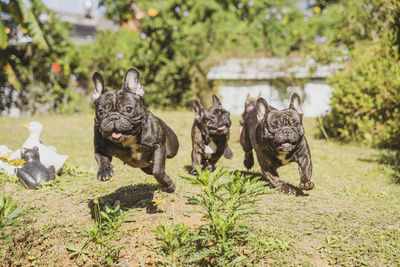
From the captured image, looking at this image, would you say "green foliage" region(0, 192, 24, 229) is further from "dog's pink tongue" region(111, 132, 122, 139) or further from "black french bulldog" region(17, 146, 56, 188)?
"black french bulldog" region(17, 146, 56, 188)

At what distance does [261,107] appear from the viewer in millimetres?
4762

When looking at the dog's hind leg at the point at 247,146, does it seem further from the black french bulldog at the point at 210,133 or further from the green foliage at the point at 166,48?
the green foliage at the point at 166,48

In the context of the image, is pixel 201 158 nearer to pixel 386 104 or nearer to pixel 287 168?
pixel 287 168

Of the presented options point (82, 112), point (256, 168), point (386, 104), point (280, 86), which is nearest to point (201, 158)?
point (256, 168)

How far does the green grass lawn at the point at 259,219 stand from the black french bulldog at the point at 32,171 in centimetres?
14

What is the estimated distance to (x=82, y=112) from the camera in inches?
636

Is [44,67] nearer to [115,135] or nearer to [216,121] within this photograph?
[216,121]

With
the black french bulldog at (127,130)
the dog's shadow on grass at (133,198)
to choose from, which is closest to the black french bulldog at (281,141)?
the black french bulldog at (127,130)

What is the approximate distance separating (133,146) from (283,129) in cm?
177

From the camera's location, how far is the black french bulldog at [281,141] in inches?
173

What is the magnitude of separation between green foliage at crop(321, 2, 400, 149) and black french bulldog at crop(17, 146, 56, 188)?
24.6 ft

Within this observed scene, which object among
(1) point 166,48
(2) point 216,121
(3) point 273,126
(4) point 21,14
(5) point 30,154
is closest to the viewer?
(3) point 273,126

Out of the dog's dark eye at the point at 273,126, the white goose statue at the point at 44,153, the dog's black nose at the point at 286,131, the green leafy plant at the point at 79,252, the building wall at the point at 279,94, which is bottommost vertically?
the green leafy plant at the point at 79,252

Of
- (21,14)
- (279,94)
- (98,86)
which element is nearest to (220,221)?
(98,86)
